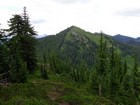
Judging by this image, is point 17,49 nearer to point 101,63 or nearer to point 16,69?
point 16,69

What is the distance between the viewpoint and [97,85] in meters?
67.6

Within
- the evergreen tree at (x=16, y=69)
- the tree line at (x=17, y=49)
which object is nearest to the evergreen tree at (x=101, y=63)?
the tree line at (x=17, y=49)

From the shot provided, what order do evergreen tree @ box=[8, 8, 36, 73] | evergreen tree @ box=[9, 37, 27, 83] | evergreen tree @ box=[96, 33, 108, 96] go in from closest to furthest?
evergreen tree @ box=[9, 37, 27, 83] → evergreen tree @ box=[8, 8, 36, 73] → evergreen tree @ box=[96, 33, 108, 96]

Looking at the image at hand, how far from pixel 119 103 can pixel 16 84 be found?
25.9 meters

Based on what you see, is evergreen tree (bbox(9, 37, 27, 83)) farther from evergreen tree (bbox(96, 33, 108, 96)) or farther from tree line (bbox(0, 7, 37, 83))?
evergreen tree (bbox(96, 33, 108, 96))

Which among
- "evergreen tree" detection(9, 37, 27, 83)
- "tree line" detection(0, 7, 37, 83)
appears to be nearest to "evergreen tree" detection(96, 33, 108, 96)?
"tree line" detection(0, 7, 37, 83)

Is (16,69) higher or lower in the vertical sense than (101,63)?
lower

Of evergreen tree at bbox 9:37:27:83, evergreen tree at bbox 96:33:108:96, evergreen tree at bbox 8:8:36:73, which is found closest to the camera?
evergreen tree at bbox 9:37:27:83

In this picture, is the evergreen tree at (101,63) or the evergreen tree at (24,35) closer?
the evergreen tree at (24,35)

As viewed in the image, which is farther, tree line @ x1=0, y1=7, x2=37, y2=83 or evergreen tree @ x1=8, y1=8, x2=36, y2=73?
evergreen tree @ x1=8, y1=8, x2=36, y2=73

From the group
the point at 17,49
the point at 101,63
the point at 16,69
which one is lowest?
the point at 16,69

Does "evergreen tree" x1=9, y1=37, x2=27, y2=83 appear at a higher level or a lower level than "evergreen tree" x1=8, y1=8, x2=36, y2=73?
lower

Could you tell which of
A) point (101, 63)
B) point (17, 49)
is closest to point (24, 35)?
point (17, 49)

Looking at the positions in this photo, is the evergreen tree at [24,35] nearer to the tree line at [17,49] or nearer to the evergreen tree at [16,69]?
the tree line at [17,49]
